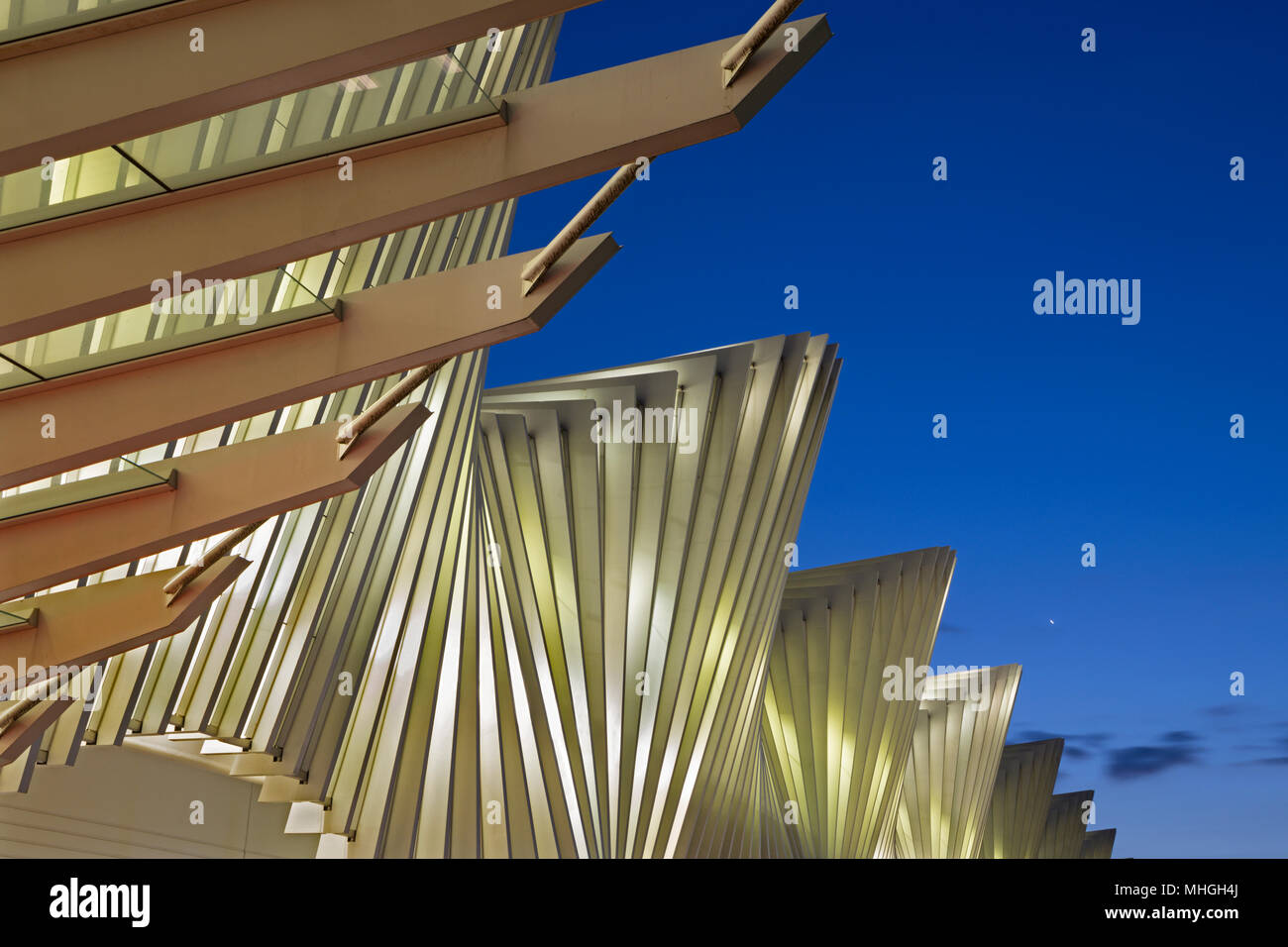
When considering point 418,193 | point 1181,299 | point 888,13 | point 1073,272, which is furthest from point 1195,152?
point 418,193

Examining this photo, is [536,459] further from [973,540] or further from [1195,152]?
[973,540]

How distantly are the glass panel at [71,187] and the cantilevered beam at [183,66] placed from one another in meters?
0.53

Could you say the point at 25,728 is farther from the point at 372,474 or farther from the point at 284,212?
the point at 284,212

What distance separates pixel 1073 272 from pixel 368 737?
70199 mm

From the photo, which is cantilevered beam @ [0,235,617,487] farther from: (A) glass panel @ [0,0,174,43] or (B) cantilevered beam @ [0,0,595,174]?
(A) glass panel @ [0,0,174,43]

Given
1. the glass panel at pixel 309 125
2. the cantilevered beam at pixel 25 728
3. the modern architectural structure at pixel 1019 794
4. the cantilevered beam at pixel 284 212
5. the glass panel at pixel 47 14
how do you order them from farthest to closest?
1. the modern architectural structure at pixel 1019 794
2. the cantilevered beam at pixel 25 728
3. the glass panel at pixel 309 125
4. the cantilevered beam at pixel 284 212
5. the glass panel at pixel 47 14

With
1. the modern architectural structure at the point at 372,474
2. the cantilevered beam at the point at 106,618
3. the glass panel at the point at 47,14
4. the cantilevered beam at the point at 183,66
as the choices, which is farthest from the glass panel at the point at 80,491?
the glass panel at the point at 47,14

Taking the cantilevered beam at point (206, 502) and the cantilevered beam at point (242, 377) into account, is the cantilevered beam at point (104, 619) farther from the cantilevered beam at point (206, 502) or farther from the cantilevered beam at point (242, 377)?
the cantilevered beam at point (242, 377)

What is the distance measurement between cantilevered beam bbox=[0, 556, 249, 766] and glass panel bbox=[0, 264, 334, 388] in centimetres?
177

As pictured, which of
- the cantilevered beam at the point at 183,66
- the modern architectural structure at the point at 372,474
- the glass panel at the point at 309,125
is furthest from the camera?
the glass panel at the point at 309,125

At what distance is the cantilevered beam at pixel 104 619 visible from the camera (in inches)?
347

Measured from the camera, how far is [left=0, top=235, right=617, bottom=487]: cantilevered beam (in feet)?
23.5

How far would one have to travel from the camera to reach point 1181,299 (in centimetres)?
6456

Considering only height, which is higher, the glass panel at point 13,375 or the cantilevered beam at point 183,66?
the cantilevered beam at point 183,66
